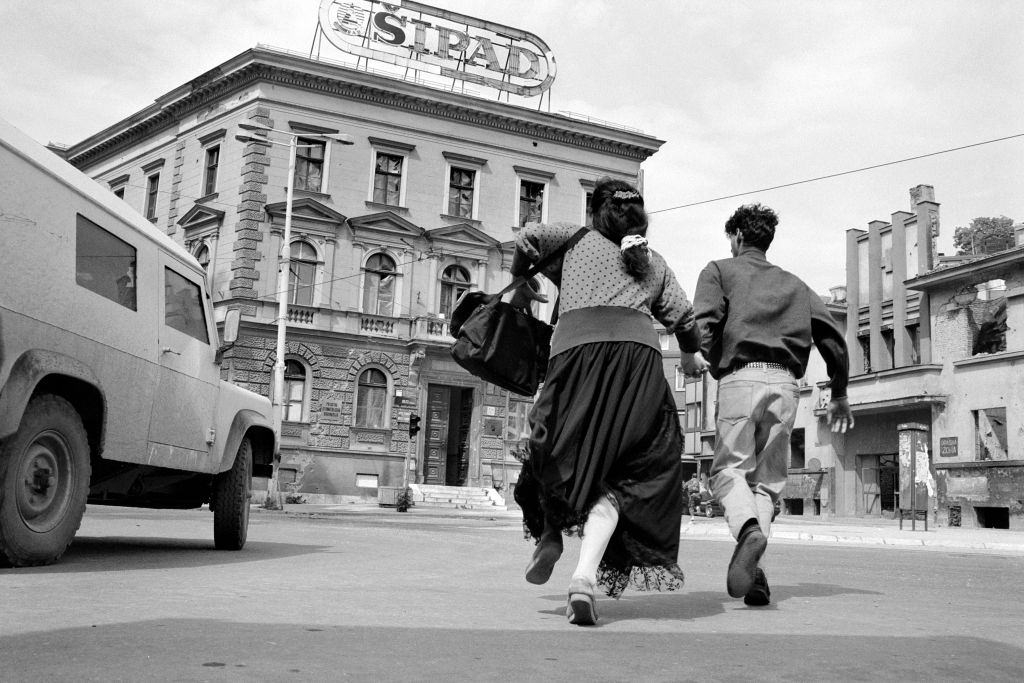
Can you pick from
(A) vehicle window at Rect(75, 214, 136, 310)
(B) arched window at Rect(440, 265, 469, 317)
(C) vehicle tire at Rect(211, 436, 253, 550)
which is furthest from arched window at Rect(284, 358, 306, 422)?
(A) vehicle window at Rect(75, 214, 136, 310)

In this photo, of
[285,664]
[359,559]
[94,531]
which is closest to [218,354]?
[359,559]

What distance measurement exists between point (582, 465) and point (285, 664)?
1852 millimetres

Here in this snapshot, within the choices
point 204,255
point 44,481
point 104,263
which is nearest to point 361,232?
point 204,255

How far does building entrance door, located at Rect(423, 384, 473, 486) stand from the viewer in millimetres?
33531

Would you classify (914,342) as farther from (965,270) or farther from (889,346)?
(965,270)

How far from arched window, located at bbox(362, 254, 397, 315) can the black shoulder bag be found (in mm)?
28252

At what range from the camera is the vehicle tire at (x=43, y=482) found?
201 inches

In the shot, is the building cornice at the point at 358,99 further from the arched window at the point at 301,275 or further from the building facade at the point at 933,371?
the building facade at the point at 933,371

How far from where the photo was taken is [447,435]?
111ft

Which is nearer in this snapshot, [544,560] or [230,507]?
[544,560]

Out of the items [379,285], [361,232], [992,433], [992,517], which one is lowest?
[992,517]

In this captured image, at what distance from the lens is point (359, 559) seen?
23.4 feet

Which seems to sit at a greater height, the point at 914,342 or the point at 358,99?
the point at 358,99

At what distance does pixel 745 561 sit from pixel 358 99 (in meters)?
30.9
